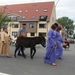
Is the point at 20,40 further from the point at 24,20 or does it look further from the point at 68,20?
the point at 68,20

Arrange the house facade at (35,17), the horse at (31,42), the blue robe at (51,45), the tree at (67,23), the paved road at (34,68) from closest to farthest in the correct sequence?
the paved road at (34,68)
the blue robe at (51,45)
the horse at (31,42)
the house facade at (35,17)
the tree at (67,23)

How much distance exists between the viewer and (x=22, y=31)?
11.0 m

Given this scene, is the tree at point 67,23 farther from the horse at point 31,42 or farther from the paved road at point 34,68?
the paved road at point 34,68

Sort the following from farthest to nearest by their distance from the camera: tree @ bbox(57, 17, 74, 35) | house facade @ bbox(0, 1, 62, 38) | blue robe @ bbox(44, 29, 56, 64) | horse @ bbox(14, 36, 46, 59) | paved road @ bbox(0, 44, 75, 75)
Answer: tree @ bbox(57, 17, 74, 35), house facade @ bbox(0, 1, 62, 38), horse @ bbox(14, 36, 46, 59), blue robe @ bbox(44, 29, 56, 64), paved road @ bbox(0, 44, 75, 75)

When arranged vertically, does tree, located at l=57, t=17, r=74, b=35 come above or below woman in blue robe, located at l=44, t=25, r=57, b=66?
above

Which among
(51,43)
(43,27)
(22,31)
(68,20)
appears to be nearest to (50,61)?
(51,43)

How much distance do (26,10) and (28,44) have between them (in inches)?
2089

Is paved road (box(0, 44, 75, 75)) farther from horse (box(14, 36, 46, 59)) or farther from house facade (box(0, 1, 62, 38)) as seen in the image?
house facade (box(0, 1, 62, 38))

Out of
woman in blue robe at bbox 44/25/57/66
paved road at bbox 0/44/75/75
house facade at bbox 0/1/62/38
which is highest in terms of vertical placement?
house facade at bbox 0/1/62/38

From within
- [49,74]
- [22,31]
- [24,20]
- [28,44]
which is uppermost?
[24,20]

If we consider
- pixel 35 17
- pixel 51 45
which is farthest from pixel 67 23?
pixel 51 45

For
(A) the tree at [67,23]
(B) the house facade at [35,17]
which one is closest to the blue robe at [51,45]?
(B) the house facade at [35,17]

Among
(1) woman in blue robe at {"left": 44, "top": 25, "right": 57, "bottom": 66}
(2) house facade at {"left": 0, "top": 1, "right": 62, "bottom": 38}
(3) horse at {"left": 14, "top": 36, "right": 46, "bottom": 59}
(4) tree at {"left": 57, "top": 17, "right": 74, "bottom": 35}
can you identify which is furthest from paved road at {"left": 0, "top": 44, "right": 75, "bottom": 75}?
(4) tree at {"left": 57, "top": 17, "right": 74, "bottom": 35}

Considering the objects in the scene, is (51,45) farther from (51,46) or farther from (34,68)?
(34,68)
